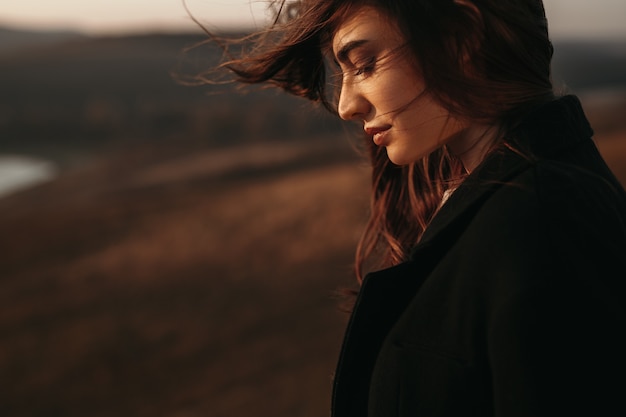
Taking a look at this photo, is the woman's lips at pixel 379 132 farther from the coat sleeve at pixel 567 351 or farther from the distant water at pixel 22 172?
the distant water at pixel 22 172

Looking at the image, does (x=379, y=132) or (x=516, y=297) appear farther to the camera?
(x=379, y=132)

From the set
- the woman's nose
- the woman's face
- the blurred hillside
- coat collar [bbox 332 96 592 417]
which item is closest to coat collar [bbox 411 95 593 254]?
coat collar [bbox 332 96 592 417]

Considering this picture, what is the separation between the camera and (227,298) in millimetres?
5719

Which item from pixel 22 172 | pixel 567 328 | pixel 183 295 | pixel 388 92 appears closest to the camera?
pixel 567 328

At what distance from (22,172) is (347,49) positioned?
13431 millimetres

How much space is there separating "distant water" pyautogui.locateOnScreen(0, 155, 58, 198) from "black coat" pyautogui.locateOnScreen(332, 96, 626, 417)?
1053 cm

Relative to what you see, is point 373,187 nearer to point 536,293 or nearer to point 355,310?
point 355,310

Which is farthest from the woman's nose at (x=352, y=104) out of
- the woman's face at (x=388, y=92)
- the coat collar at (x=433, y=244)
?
the coat collar at (x=433, y=244)

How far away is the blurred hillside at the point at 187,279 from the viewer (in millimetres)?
4465

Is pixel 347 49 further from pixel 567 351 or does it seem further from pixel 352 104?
pixel 567 351

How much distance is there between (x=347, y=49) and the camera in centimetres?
127

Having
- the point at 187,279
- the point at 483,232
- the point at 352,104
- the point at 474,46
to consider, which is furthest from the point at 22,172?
the point at 483,232

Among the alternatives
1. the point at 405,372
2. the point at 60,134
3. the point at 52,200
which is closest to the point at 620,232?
the point at 405,372

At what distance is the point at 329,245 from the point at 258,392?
7.86 feet
